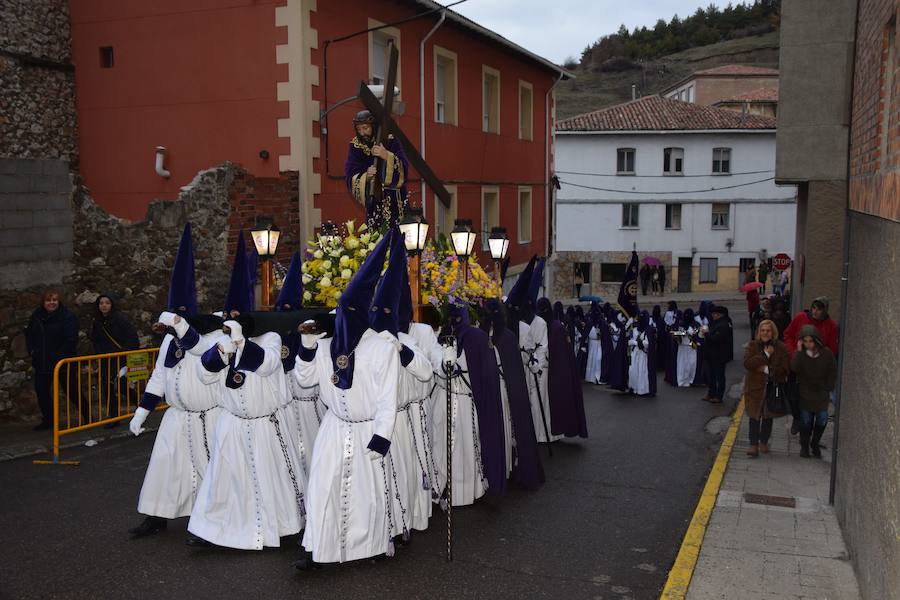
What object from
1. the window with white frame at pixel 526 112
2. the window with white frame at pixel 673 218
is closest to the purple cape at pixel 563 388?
the window with white frame at pixel 526 112

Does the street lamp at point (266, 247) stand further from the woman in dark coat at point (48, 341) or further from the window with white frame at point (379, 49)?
the window with white frame at point (379, 49)

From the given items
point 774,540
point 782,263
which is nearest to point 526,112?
point 782,263

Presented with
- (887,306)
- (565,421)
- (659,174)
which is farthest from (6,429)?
(659,174)

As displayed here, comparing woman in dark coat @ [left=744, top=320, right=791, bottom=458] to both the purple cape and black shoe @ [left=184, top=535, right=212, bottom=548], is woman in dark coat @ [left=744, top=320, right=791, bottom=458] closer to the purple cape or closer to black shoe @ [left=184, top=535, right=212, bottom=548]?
the purple cape

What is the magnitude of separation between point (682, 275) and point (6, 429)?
113 feet

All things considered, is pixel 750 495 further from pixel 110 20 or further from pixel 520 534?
pixel 110 20

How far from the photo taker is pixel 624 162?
40.0 meters

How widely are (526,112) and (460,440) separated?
18.9m

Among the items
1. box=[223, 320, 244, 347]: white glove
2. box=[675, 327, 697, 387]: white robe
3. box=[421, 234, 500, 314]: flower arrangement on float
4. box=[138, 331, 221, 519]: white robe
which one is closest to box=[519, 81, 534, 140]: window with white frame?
box=[675, 327, 697, 387]: white robe

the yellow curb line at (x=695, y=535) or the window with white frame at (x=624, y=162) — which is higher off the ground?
the window with white frame at (x=624, y=162)

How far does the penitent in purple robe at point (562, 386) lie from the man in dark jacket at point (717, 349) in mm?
3919

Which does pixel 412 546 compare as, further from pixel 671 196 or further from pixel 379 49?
pixel 671 196

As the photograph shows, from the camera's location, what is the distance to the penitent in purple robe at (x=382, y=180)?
32.4 ft

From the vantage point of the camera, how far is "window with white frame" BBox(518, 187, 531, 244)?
25.9 meters
